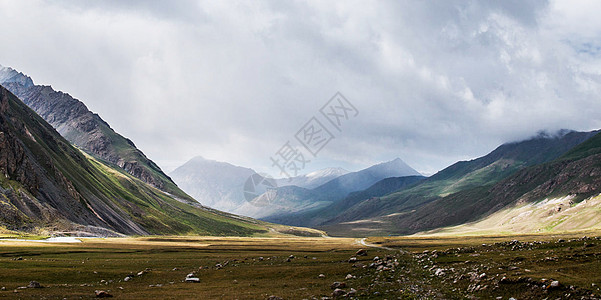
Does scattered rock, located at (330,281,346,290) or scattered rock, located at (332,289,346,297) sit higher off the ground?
scattered rock, located at (332,289,346,297)

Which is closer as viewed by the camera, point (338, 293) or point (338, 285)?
point (338, 293)

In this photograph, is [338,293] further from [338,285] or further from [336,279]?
[336,279]

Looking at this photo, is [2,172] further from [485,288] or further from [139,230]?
[485,288]

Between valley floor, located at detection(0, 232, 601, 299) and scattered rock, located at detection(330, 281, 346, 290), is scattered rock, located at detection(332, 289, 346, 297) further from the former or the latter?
scattered rock, located at detection(330, 281, 346, 290)

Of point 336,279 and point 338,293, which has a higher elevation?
point 338,293

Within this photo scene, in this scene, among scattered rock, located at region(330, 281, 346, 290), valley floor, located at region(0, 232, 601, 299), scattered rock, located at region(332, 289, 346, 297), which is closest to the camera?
valley floor, located at region(0, 232, 601, 299)

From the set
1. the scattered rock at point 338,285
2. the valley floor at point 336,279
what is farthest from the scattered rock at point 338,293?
the scattered rock at point 338,285

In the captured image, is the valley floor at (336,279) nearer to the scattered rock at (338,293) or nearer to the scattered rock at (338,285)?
the scattered rock at (338,285)

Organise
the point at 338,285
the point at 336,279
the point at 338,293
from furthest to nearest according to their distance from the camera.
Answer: the point at 336,279 → the point at 338,285 → the point at 338,293

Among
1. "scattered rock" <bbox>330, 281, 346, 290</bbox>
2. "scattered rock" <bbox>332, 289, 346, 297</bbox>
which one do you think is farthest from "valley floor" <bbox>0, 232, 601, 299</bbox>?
"scattered rock" <bbox>332, 289, 346, 297</bbox>

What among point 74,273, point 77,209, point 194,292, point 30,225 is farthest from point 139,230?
point 194,292

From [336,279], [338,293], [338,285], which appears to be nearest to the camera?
[338,293]

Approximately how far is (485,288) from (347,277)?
728 inches

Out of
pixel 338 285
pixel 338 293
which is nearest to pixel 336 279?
pixel 338 285
